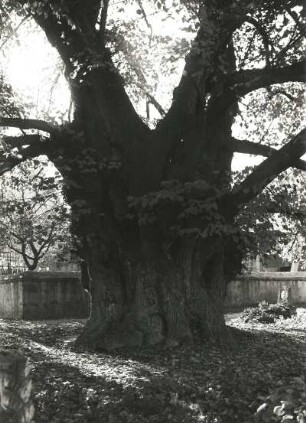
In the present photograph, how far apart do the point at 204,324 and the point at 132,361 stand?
6.50ft

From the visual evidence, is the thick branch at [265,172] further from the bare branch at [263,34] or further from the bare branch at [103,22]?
the bare branch at [103,22]

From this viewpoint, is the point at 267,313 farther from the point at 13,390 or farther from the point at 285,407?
the point at 13,390

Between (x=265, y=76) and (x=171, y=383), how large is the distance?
5471 mm

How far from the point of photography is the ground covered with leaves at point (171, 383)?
575 cm

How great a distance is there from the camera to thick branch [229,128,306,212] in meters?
9.15

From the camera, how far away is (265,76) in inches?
368

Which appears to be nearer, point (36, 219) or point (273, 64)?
point (273, 64)

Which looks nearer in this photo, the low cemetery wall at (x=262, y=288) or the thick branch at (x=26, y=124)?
the thick branch at (x=26, y=124)

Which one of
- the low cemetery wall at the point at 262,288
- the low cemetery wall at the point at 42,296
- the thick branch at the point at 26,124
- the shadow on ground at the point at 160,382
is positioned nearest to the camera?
the shadow on ground at the point at 160,382

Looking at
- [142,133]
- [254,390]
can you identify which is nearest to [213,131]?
[142,133]

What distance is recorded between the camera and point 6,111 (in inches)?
392

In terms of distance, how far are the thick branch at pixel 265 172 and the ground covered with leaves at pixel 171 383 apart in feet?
8.80

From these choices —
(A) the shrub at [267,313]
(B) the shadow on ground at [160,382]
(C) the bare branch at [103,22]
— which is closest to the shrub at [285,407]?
(B) the shadow on ground at [160,382]

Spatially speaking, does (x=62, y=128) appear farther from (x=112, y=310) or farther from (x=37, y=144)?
(x=112, y=310)
